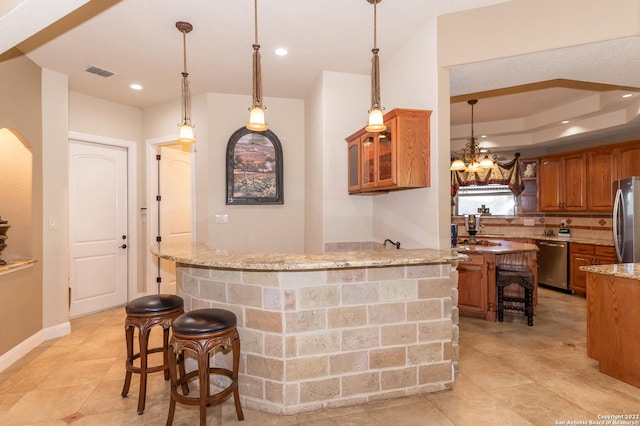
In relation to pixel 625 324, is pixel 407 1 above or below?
above

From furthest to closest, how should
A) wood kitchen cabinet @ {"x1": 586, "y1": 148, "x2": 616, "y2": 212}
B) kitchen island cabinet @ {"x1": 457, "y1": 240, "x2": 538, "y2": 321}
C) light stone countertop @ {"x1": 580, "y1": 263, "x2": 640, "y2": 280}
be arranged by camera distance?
wood kitchen cabinet @ {"x1": 586, "y1": 148, "x2": 616, "y2": 212} < kitchen island cabinet @ {"x1": 457, "y1": 240, "x2": 538, "y2": 321} < light stone countertop @ {"x1": 580, "y1": 263, "x2": 640, "y2": 280}

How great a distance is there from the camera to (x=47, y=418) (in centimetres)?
230

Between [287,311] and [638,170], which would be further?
[638,170]

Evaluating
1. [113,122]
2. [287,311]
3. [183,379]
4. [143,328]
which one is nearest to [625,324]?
[287,311]

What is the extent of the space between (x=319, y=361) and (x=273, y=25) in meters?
2.68

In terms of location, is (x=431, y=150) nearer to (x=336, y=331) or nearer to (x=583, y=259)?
(x=336, y=331)

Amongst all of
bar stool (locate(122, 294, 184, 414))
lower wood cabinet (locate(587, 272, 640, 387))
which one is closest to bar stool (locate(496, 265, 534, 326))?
lower wood cabinet (locate(587, 272, 640, 387))

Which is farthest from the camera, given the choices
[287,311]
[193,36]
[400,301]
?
[193,36]

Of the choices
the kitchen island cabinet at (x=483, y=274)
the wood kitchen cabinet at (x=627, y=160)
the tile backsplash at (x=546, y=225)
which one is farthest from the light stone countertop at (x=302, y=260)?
the tile backsplash at (x=546, y=225)

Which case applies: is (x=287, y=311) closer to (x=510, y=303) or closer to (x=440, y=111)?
(x=440, y=111)

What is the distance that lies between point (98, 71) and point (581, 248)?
6964 millimetres

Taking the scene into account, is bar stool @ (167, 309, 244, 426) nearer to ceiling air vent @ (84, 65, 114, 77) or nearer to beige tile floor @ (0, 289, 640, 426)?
beige tile floor @ (0, 289, 640, 426)

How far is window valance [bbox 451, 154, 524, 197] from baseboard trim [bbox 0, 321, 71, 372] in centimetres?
666

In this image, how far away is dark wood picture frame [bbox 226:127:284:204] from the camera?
4.58 meters
